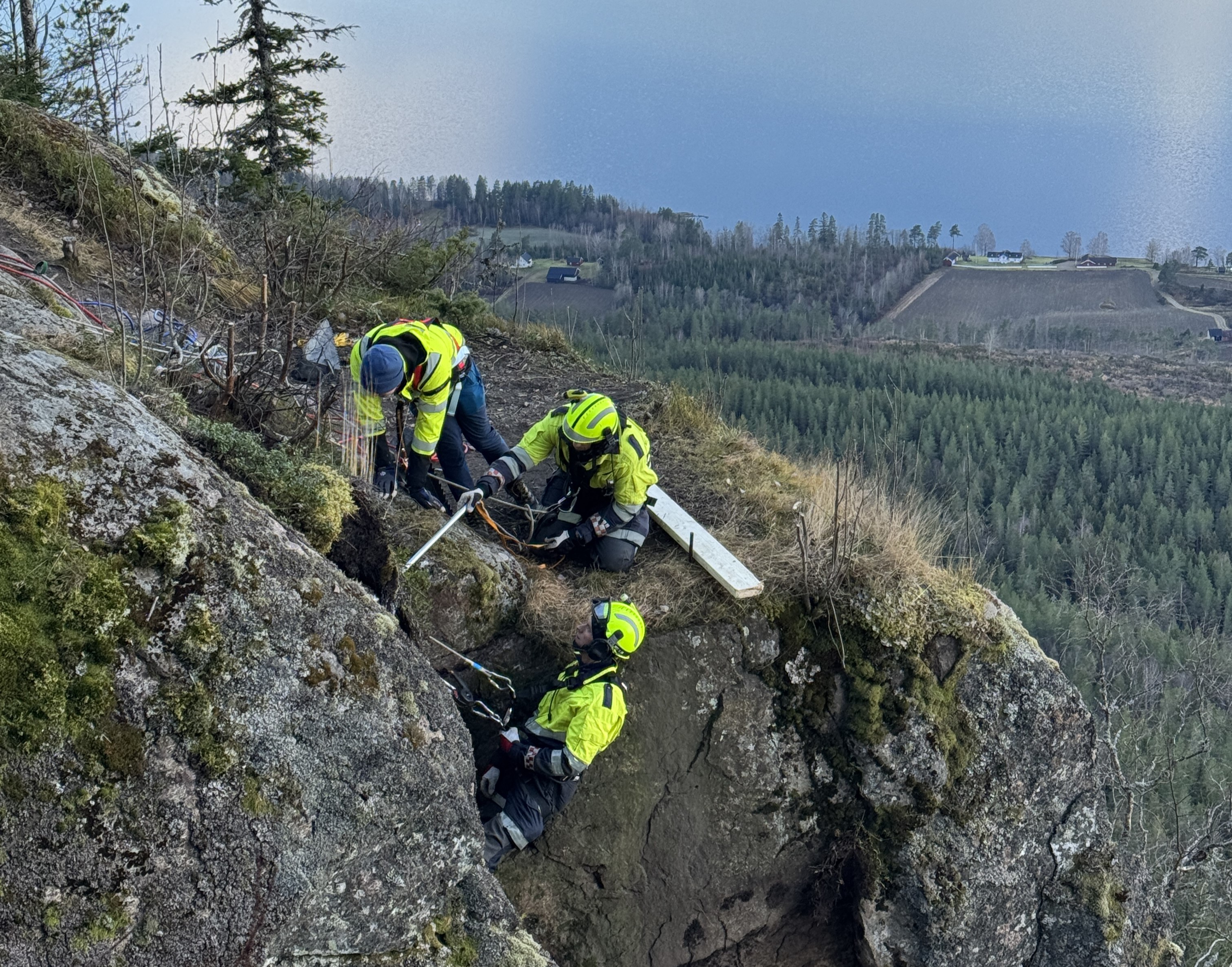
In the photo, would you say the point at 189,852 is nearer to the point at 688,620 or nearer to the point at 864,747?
the point at 688,620

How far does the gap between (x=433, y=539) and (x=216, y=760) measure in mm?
2889

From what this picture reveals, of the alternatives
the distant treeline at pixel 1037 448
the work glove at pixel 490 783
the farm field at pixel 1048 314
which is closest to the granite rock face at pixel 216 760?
the work glove at pixel 490 783

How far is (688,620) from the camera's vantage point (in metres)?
7.66

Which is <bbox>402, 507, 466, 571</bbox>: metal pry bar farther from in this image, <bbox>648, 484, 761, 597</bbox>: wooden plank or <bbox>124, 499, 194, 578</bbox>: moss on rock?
<bbox>124, 499, 194, 578</bbox>: moss on rock

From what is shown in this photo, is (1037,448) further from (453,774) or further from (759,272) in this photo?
(453,774)

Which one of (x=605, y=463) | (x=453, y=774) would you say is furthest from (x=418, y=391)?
(x=453, y=774)

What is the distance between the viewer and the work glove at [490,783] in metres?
6.57

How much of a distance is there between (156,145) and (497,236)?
5.19m

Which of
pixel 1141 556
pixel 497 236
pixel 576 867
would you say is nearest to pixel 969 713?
pixel 576 867

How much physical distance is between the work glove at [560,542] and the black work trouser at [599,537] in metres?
0.08

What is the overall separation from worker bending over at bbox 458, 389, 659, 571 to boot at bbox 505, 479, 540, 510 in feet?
0.71

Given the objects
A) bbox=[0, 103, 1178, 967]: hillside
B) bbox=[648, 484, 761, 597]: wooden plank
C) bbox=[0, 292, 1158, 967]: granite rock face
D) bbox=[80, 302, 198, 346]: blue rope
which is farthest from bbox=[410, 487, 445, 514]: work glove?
bbox=[80, 302, 198, 346]: blue rope

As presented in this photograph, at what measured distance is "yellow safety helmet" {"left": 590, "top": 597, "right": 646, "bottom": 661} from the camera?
6578mm

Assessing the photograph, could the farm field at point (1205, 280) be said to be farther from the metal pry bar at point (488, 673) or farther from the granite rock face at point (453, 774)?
the metal pry bar at point (488, 673)
